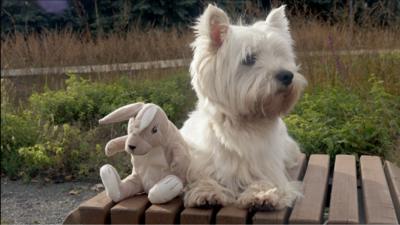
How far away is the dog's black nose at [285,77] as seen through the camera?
114 inches

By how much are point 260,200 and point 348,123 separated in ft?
9.93

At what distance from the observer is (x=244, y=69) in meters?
3.03

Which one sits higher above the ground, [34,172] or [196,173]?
[196,173]

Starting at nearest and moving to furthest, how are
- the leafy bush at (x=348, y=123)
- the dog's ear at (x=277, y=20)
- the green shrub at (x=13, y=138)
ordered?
1. the dog's ear at (x=277, y=20)
2. the leafy bush at (x=348, y=123)
3. the green shrub at (x=13, y=138)

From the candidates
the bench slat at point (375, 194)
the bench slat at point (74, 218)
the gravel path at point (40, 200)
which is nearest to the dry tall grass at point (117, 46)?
the gravel path at point (40, 200)

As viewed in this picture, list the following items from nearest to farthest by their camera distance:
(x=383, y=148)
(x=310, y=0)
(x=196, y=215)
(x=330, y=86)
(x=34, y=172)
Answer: (x=196, y=215)
(x=383, y=148)
(x=34, y=172)
(x=330, y=86)
(x=310, y=0)

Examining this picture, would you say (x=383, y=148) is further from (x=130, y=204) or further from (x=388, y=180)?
(x=130, y=204)

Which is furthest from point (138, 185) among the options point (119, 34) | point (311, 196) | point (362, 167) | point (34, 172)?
point (119, 34)

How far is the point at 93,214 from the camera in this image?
289 cm

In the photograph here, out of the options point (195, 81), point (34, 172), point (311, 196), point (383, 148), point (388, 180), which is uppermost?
point (195, 81)

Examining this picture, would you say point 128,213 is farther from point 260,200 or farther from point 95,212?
point 260,200

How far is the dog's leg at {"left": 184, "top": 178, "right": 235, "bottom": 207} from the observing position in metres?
2.88

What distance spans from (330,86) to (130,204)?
4376 millimetres

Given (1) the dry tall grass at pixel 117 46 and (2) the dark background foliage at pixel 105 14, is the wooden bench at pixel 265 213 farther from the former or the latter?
(2) the dark background foliage at pixel 105 14
